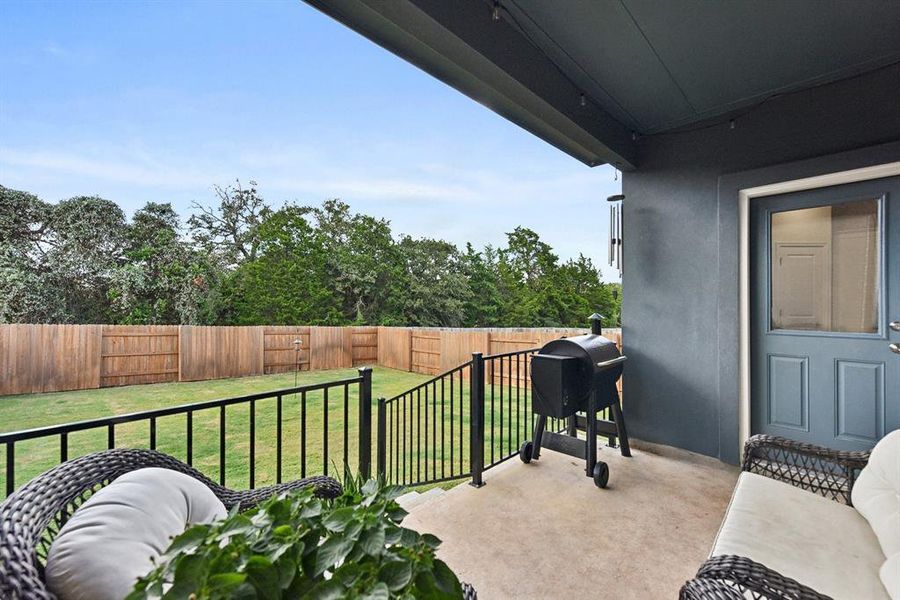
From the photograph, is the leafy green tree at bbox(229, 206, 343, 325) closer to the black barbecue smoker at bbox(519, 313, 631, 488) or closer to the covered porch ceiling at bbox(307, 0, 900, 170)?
the black barbecue smoker at bbox(519, 313, 631, 488)

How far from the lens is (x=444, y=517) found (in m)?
2.14

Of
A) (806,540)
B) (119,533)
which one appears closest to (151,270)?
(119,533)

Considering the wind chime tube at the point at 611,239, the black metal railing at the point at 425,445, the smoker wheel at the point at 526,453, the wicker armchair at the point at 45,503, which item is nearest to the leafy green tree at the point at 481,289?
the black metal railing at the point at 425,445

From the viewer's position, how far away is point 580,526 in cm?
206

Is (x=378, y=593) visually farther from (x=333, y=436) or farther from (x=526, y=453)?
(x=333, y=436)

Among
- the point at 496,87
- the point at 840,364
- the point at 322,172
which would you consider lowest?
the point at 840,364

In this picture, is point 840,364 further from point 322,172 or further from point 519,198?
point 322,172

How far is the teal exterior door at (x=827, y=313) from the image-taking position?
90.7 inches

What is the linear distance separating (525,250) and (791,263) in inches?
475

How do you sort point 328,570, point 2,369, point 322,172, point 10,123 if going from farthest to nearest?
point 322,172
point 10,123
point 2,369
point 328,570

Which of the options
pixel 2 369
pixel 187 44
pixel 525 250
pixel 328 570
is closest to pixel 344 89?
pixel 187 44

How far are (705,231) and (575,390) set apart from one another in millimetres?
1611

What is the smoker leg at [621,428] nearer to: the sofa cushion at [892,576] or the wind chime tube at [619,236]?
the wind chime tube at [619,236]

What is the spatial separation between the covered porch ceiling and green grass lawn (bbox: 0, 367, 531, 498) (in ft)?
7.69
